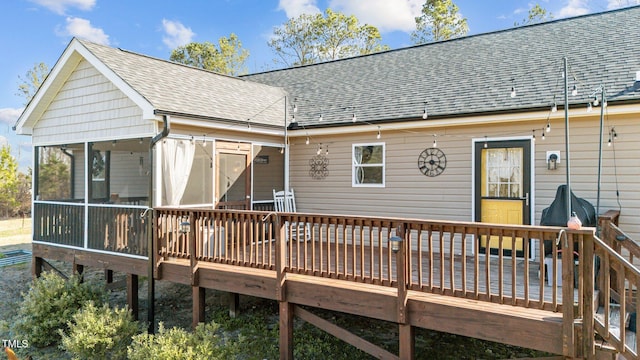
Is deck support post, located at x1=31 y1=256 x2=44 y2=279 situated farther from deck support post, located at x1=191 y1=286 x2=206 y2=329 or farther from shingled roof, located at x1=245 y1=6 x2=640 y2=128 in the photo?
shingled roof, located at x1=245 y1=6 x2=640 y2=128

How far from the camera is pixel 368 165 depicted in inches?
318

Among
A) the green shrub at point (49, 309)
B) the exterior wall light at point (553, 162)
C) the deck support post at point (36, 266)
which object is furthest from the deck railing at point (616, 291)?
the deck support post at point (36, 266)

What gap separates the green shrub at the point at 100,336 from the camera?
5309mm

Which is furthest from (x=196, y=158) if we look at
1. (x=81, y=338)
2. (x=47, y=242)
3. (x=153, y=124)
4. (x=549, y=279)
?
(x=549, y=279)

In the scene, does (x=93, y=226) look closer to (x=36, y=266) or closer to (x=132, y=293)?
(x=132, y=293)

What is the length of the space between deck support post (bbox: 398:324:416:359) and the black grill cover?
8.08 ft

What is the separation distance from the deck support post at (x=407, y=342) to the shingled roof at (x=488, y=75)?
3.92 m

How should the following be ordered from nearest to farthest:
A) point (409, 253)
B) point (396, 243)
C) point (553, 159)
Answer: point (396, 243), point (409, 253), point (553, 159)

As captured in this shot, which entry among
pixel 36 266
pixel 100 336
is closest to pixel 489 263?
pixel 100 336

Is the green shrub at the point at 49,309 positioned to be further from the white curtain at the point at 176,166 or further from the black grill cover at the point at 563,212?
the black grill cover at the point at 563,212

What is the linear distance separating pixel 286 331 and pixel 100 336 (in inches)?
100

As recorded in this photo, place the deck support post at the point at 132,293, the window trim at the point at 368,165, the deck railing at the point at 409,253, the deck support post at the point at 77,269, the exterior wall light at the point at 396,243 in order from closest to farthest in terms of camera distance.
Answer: the deck railing at the point at 409,253 < the exterior wall light at the point at 396,243 < the deck support post at the point at 132,293 < the deck support post at the point at 77,269 < the window trim at the point at 368,165

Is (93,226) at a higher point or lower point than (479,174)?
lower

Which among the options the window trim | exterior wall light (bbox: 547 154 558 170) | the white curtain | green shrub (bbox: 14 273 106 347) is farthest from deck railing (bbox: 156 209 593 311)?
green shrub (bbox: 14 273 106 347)
